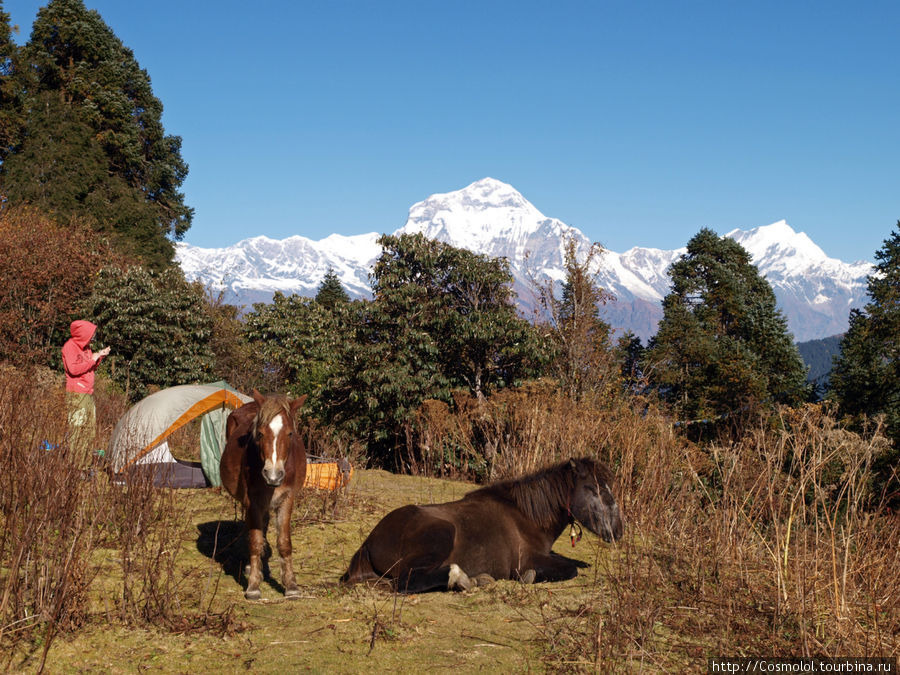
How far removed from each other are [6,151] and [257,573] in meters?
32.2

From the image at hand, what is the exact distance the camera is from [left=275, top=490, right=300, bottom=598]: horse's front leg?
15.3ft

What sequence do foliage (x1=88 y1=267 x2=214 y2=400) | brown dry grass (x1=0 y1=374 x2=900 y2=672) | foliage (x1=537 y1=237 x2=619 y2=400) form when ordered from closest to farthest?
brown dry grass (x1=0 y1=374 x2=900 y2=672) < foliage (x1=537 y1=237 x2=619 y2=400) < foliage (x1=88 y1=267 x2=214 y2=400)

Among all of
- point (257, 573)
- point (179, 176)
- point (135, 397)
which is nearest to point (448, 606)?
point (257, 573)

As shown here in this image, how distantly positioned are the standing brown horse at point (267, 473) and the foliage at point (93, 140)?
26.6 metres

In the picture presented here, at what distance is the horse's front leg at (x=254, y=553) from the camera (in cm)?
460

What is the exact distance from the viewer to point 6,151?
95.5 feet

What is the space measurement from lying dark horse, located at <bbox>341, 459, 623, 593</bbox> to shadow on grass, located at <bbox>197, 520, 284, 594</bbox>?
78 centimetres

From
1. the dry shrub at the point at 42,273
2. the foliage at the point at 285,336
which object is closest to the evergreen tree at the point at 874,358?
the foliage at the point at 285,336

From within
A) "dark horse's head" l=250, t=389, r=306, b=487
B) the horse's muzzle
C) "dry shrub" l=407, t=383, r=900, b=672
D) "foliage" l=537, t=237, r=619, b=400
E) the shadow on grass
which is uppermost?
"foliage" l=537, t=237, r=619, b=400

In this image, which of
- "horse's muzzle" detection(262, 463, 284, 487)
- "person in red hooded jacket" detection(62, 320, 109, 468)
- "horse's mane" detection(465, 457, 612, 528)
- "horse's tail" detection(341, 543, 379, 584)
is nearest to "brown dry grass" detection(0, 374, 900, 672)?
"horse's tail" detection(341, 543, 379, 584)

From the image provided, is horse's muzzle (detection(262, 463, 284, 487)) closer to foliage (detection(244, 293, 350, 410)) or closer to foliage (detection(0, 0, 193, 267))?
foliage (detection(244, 293, 350, 410))

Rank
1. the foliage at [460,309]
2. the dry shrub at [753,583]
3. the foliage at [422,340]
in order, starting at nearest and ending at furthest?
the dry shrub at [753,583]
the foliage at [422,340]
the foliage at [460,309]

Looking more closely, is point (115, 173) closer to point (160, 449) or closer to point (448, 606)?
point (160, 449)

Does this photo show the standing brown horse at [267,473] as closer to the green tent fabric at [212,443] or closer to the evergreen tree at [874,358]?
the green tent fabric at [212,443]
